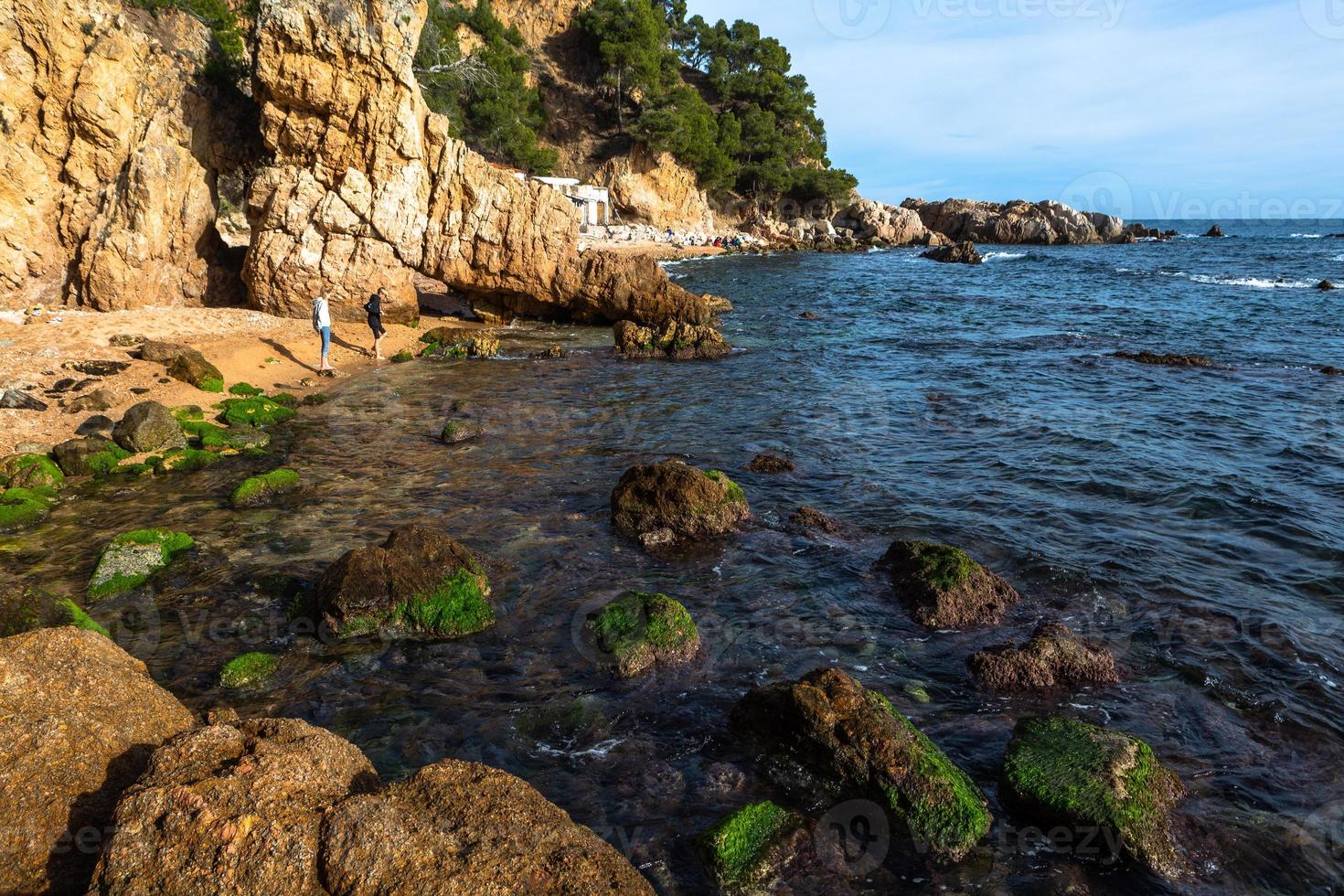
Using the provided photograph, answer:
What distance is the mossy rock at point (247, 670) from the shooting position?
8586mm

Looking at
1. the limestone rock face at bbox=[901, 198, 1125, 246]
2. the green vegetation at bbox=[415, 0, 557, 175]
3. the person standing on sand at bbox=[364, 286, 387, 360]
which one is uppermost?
the green vegetation at bbox=[415, 0, 557, 175]

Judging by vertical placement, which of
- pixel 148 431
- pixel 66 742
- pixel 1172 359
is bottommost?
pixel 1172 359

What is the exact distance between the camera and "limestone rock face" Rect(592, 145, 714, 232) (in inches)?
3349

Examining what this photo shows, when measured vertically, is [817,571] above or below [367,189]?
below

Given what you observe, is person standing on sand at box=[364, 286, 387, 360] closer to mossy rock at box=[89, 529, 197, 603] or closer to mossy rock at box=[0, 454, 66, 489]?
mossy rock at box=[0, 454, 66, 489]

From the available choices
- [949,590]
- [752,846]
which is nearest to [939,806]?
[752,846]

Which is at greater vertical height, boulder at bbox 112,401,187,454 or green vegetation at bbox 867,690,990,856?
boulder at bbox 112,401,187,454

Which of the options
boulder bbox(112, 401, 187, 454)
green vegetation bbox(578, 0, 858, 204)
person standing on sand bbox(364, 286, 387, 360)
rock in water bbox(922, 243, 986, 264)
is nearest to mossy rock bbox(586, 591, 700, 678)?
boulder bbox(112, 401, 187, 454)

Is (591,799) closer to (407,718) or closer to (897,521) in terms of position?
(407,718)

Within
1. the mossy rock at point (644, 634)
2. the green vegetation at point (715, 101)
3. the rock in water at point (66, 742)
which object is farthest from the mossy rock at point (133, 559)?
the green vegetation at point (715, 101)

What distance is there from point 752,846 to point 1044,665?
4.60m

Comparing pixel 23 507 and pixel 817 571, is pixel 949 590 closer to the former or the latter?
pixel 817 571

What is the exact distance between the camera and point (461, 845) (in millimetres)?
4691

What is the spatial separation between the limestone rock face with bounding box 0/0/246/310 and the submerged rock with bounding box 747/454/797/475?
20.4 meters
